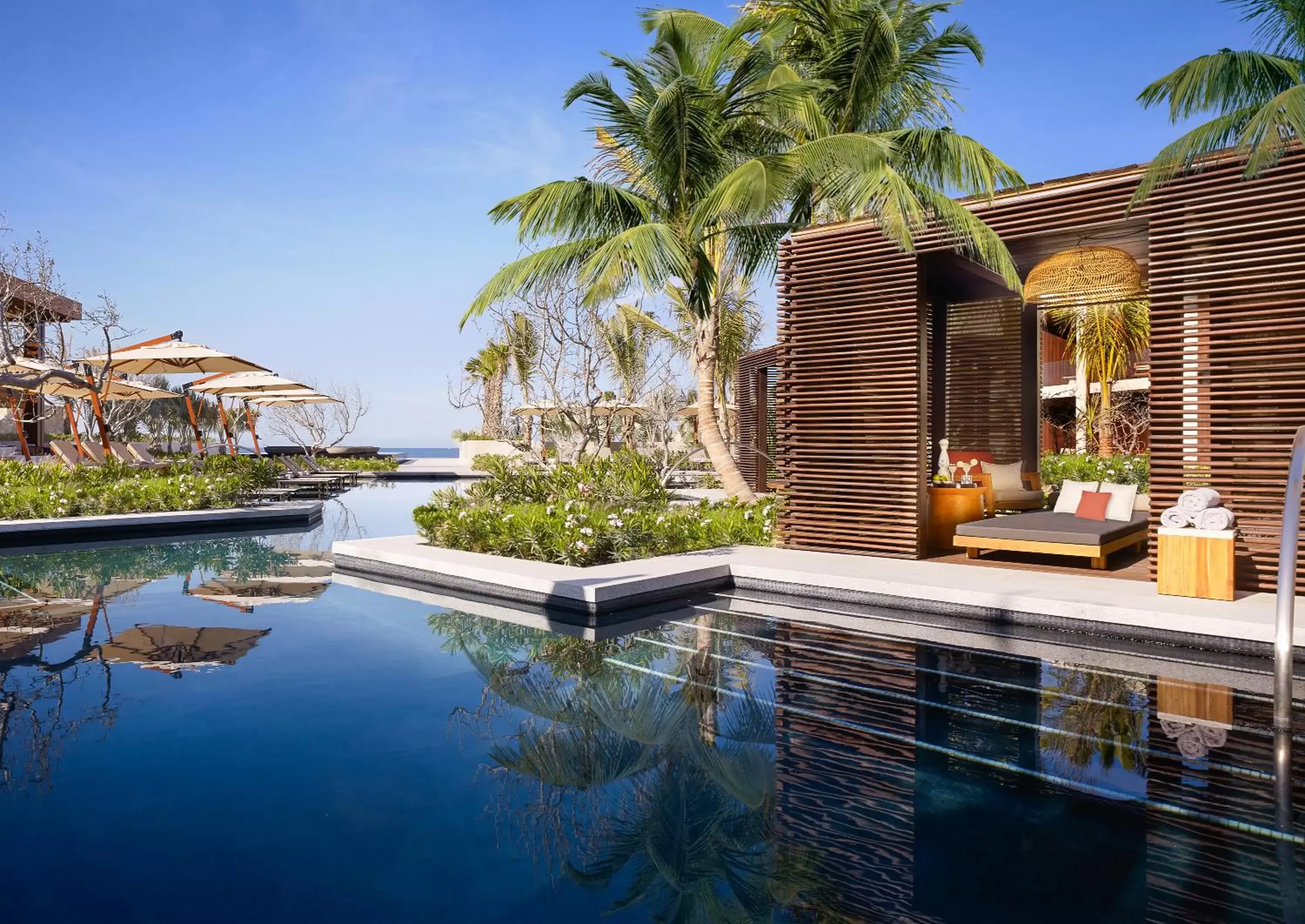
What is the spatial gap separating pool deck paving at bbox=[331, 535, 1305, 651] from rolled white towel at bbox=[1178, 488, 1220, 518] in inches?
24.8

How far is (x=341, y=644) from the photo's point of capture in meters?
6.00

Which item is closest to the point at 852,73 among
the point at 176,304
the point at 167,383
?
the point at 176,304

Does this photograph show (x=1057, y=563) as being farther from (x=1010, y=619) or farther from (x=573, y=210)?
(x=573, y=210)

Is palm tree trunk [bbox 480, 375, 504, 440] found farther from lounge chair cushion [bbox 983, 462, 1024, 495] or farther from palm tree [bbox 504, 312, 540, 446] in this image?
lounge chair cushion [bbox 983, 462, 1024, 495]

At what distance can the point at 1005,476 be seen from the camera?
1117 centimetres

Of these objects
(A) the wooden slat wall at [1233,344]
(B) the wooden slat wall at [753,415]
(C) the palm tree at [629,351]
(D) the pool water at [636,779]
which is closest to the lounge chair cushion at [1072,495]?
(A) the wooden slat wall at [1233,344]

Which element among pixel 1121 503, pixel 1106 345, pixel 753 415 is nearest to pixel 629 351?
pixel 753 415

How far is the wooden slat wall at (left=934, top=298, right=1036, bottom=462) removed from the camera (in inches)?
462

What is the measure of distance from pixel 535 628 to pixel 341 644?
1376 millimetres

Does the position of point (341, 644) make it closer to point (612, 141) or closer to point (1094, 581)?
point (1094, 581)

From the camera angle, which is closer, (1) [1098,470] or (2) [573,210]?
(2) [573,210]

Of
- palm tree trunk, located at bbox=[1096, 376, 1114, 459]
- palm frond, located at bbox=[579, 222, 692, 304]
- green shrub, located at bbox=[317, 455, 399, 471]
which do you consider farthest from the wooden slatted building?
green shrub, located at bbox=[317, 455, 399, 471]

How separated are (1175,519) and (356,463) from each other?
75.5 feet

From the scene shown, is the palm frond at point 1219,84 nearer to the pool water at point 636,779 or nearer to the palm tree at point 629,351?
the pool water at point 636,779
